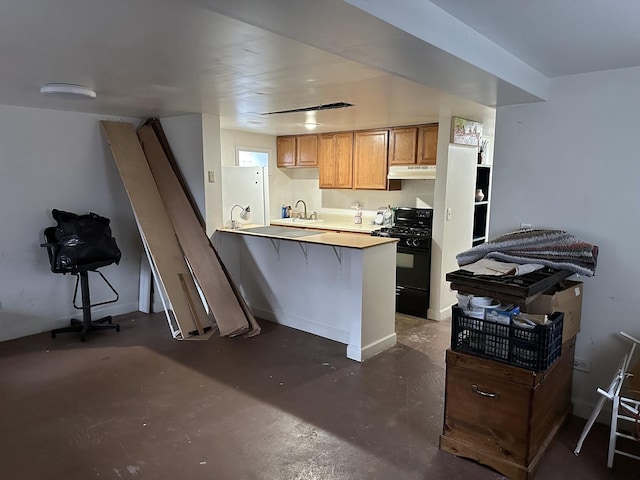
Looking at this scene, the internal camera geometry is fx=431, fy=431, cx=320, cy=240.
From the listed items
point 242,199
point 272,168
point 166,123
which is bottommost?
point 242,199

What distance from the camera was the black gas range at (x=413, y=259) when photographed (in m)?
4.71

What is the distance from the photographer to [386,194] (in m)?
6.00

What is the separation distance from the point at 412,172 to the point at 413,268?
116cm

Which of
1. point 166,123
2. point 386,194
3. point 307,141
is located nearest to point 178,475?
point 166,123

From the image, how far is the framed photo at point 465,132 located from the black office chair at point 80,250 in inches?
139

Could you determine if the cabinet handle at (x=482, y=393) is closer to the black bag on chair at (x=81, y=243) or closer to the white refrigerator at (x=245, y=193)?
the white refrigerator at (x=245, y=193)

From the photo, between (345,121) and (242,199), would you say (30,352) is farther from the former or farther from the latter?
(345,121)

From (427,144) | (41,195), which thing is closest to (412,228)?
(427,144)

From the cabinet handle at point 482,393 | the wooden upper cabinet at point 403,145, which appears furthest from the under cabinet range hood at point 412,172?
the cabinet handle at point 482,393

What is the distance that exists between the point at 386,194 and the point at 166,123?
9.76 feet

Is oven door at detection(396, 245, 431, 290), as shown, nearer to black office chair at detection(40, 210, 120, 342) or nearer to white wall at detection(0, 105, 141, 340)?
black office chair at detection(40, 210, 120, 342)

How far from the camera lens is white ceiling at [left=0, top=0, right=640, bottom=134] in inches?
58.4

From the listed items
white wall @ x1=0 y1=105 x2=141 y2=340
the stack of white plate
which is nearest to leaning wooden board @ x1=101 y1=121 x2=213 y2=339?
white wall @ x1=0 y1=105 x2=141 y2=340

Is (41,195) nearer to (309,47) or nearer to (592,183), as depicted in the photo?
(309,47)
